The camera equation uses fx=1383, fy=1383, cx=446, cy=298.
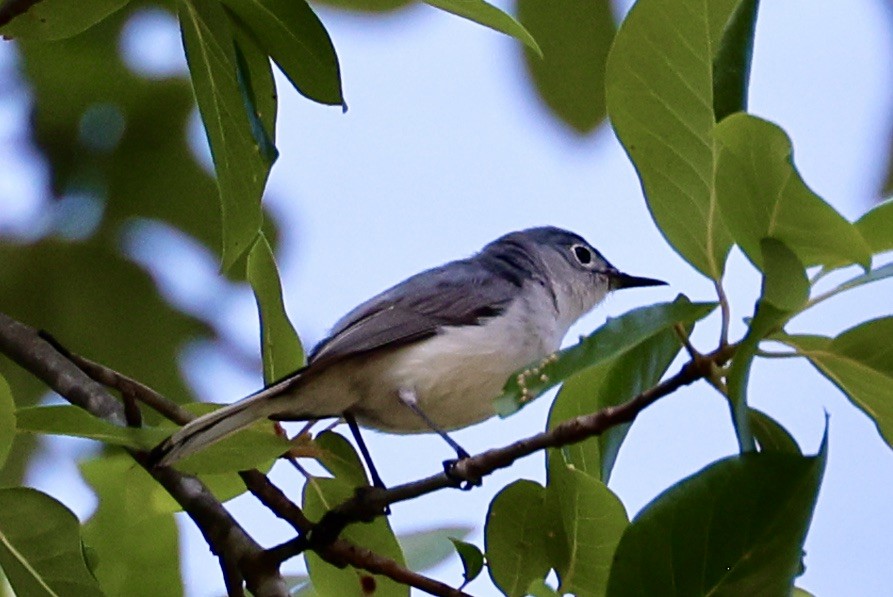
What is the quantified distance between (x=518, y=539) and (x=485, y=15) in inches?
32.7

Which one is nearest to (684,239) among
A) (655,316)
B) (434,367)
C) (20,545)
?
(655,316)

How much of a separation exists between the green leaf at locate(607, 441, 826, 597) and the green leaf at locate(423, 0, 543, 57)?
659 mm

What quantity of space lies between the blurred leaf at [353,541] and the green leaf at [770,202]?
3.08ft

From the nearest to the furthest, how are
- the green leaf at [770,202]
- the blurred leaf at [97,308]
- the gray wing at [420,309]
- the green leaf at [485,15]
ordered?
the green leaf at [770,202] → the green leaf at [485,15] → the blurred leaf at [97,308] → the gray wing at [420,309]

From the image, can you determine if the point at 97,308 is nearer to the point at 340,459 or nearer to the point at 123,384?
the point at 123,384

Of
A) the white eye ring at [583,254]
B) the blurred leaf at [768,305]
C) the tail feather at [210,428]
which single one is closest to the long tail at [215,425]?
the tail feather at [210,428]

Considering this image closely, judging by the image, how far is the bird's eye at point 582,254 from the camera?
4.18 m

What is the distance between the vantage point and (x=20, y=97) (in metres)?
2.89

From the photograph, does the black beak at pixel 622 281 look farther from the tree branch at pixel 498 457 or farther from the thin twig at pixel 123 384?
the tree branch at pixel 498 457

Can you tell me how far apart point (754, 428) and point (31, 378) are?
4.99ft

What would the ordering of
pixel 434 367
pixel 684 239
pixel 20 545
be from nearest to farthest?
pixel 684 239
pixel 20 545
pixel 434 367

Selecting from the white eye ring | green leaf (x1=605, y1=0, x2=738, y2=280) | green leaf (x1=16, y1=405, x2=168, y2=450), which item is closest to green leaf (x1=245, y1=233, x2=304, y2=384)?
green leaf (x1=16, y1=405, x2=168, y2=450)

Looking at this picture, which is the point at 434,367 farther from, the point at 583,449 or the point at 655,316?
the point at 655,316

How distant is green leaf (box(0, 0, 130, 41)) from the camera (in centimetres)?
217
